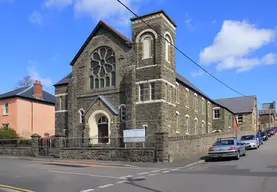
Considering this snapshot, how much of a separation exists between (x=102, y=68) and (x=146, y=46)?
5.53 m

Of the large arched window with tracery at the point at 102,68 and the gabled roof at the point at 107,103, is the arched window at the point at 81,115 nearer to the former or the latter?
the gabled roof at the point at 107,103

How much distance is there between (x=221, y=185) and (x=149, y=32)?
2185 centimetres

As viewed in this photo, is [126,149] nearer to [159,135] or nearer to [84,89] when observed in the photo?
[159,135]

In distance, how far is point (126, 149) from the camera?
79.5ft

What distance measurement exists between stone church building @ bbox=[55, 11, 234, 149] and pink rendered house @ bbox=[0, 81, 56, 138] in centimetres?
964

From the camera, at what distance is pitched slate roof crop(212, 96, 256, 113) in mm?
75250

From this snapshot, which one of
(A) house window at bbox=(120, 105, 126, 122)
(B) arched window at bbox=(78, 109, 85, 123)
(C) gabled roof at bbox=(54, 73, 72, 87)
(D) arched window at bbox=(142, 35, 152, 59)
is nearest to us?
(D) arched window at bbox=(142, 35, 152, 59)

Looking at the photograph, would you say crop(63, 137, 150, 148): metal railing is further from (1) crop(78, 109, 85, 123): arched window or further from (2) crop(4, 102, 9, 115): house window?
(2) crop(4, 102, 9, 115): house window

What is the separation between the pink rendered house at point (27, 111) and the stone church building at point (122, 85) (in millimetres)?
9637

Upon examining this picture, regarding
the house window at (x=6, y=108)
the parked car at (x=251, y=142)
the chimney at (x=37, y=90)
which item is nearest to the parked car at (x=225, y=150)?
the parked car at (x=251, y=142)

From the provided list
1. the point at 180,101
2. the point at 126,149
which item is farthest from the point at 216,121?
the point at 126,149

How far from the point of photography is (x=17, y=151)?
31.3 meters

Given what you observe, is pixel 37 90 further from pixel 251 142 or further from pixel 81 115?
pixel 251 142

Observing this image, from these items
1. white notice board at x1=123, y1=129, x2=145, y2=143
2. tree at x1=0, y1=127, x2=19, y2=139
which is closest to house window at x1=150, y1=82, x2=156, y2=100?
white notice board at x1=123, y1=129, x2=145, y2=143
